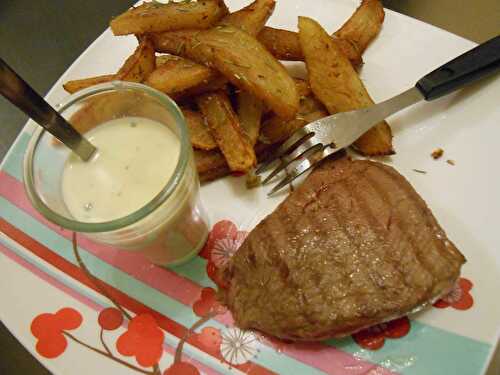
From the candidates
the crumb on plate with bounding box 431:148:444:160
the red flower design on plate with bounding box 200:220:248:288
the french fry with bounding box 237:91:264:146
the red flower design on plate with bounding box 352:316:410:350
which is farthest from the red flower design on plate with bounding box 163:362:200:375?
the crumb on plate with bounding box 431:148:444:160

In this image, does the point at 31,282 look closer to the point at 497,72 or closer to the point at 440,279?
the point at 440,279

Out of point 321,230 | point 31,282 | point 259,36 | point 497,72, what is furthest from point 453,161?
point 31,282

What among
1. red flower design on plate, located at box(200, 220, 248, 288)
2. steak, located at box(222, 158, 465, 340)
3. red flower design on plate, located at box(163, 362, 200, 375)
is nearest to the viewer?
steak, located at box(222, 158, 465, 340)

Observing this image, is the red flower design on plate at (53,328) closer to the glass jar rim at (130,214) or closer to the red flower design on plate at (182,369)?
the red flower design on plate at (182,369)

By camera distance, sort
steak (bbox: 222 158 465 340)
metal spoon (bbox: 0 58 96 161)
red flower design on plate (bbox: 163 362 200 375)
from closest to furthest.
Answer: metal spoon (bbox: 0 58 96 161)
steak (bbox: 222 158 465 340)
red flower design on plate (bbox: 163 362 200 375)

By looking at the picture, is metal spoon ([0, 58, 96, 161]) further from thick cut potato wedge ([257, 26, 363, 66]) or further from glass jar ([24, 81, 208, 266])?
thick cut potato wedge ([257, 26, 363, 66])

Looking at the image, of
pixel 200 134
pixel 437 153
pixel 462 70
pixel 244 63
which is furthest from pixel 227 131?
pixel 462 70
